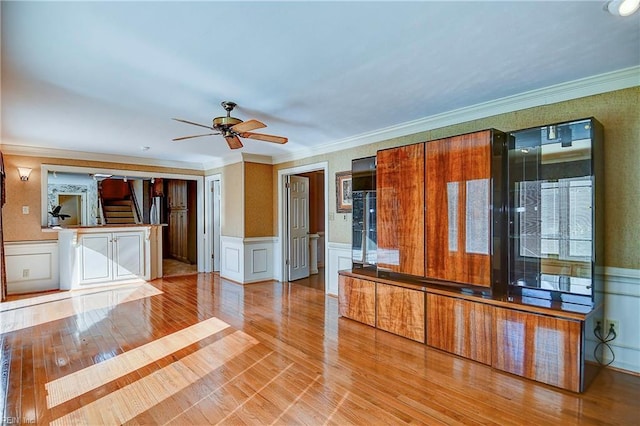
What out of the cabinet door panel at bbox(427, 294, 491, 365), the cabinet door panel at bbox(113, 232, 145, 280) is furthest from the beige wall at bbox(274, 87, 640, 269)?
the cabinet door panel at bbox(113, 232, 145, 280)

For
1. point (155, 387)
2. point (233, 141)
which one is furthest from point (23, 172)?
point (155, 387)

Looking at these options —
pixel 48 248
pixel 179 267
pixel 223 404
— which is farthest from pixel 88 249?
pixel 223 404

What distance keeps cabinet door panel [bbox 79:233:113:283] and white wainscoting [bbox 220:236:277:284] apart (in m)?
1.96

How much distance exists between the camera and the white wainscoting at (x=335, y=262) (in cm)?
499

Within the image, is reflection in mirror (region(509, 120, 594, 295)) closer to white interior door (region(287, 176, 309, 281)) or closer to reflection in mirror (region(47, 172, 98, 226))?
white interior door (region(287, 176, 309, 281))

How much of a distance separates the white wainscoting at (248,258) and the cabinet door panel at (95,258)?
1960 mm

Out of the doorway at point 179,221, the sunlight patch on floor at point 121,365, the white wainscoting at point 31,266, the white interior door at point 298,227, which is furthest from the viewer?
the doorway at point 179,221

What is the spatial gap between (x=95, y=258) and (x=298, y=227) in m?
3.57

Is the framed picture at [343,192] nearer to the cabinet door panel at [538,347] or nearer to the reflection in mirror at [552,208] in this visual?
the reflection in mirror at [552,208]

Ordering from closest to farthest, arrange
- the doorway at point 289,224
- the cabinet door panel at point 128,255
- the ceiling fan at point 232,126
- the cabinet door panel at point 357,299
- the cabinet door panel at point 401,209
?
the ceiling fan at point 232,126
the cabinet door panel at point 401,209
the cabinet door panel at point 357,299
the doorway at point 289,224
the cabinet door panel at point 128,255

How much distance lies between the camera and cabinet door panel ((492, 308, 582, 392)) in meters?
2.37

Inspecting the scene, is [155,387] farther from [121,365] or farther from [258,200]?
[258,200]

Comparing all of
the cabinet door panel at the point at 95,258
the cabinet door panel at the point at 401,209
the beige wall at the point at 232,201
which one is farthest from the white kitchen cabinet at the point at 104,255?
the cabinet door panel at the point at 401,209

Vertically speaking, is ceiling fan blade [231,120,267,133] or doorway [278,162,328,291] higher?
ceiling fan blade [231,120,267,133]
